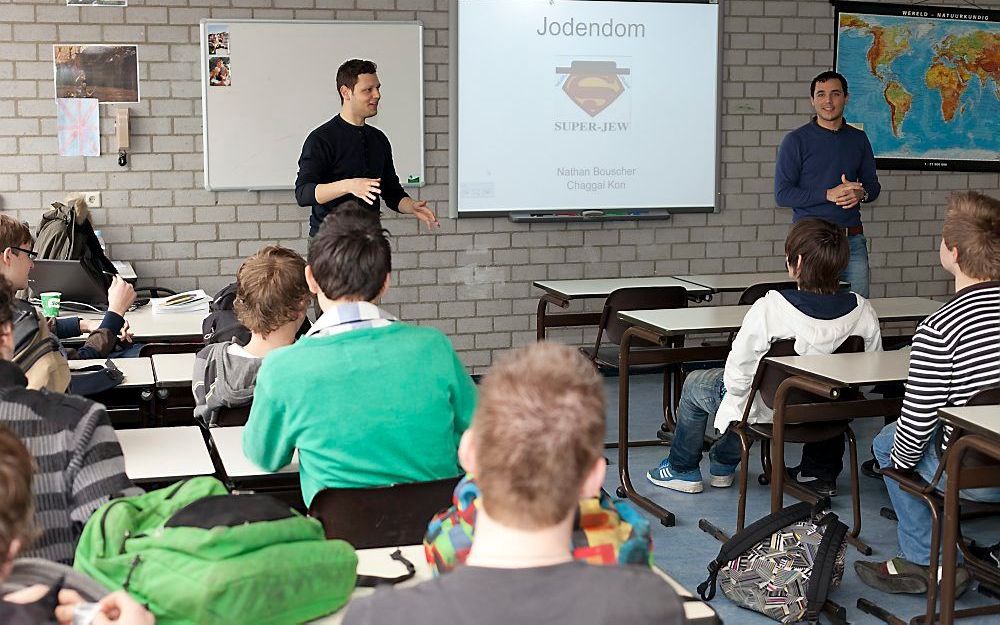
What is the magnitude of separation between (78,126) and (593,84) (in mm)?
2972

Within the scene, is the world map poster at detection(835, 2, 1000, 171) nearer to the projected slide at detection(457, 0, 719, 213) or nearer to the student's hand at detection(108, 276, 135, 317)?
the projected slide at detection(457, 0, 719, 213)

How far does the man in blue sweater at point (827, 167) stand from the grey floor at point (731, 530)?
1003mm

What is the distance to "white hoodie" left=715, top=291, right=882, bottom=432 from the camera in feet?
13.3

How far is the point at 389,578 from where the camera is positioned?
6.18 feet

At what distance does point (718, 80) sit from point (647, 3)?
2.18ft

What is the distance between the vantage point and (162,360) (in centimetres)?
376

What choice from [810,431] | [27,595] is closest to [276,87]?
[810,431]

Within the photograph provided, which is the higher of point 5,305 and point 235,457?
point 5,305

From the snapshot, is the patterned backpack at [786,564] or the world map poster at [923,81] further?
the world map poster at [923,81]

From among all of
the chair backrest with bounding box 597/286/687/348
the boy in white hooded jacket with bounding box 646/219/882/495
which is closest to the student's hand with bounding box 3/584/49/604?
the boy in white hooded jacket with bounding box 646/219/882/495

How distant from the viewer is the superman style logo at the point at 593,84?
22.3 ft

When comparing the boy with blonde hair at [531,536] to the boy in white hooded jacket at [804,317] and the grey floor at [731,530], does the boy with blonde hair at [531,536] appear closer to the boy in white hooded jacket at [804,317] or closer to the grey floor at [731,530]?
the grey floor at [731,530]

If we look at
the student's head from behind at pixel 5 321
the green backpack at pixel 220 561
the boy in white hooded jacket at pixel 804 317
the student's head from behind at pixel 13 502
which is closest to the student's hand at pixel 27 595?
the student's head from behind at pixel 13 502

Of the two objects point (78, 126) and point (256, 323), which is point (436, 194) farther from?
point (256, 323)
